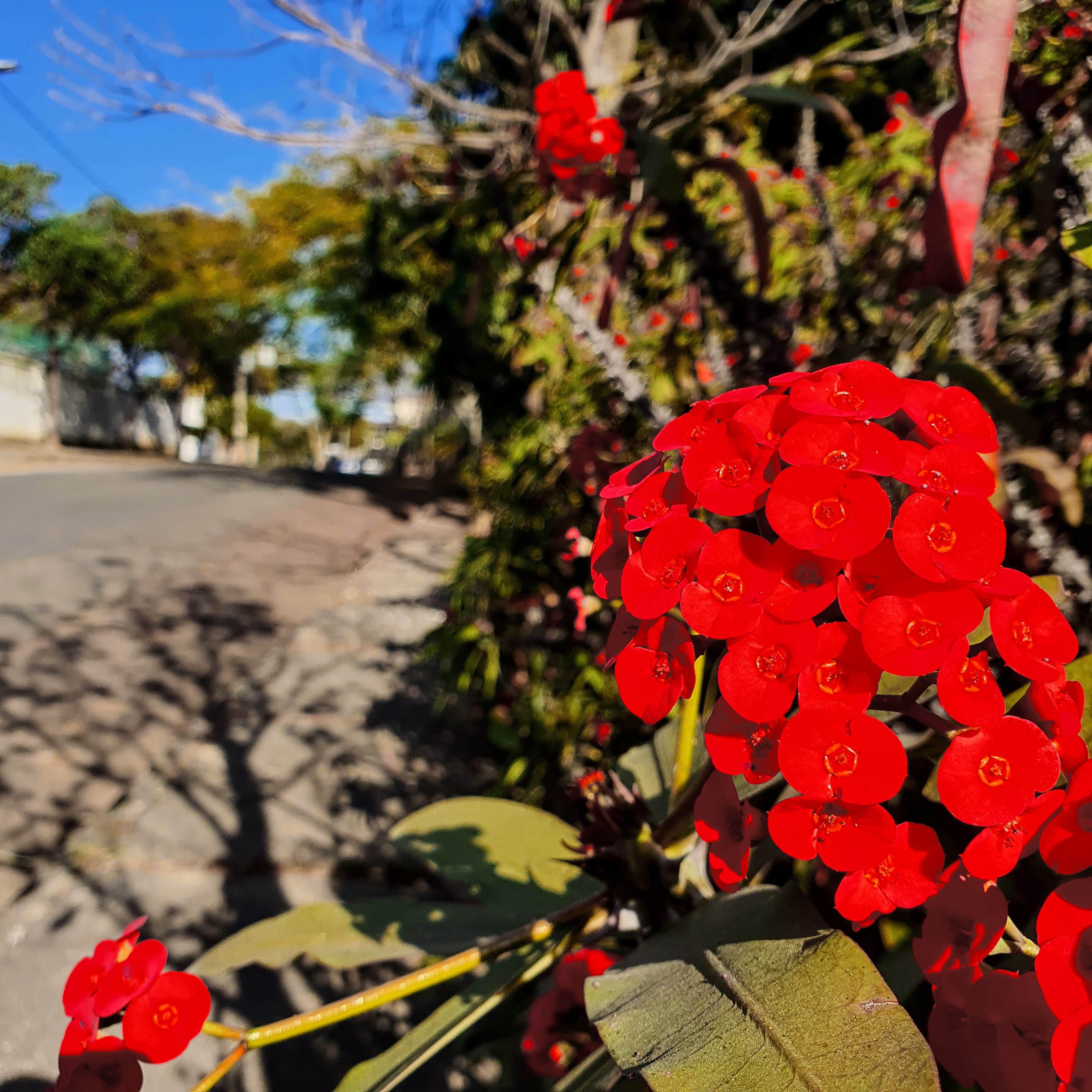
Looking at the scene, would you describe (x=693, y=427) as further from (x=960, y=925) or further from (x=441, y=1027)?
(x=441, y=1027)

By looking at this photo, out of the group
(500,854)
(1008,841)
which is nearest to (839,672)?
(1008,841)

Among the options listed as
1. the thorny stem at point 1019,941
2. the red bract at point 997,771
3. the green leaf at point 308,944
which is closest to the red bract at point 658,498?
the red bract at point 997,771

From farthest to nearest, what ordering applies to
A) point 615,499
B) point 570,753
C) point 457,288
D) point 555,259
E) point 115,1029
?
point 457,288
point 570,753
point 555,259
point 115,1029
point 615,499

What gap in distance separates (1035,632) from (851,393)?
0.62 ft

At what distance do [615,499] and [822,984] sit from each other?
37cm

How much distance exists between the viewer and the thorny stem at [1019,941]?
1.49 ft

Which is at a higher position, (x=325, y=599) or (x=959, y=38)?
(x=959, y=38)

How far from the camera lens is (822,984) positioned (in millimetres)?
474

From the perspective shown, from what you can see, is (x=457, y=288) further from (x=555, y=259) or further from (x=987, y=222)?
(x=987, y=222)

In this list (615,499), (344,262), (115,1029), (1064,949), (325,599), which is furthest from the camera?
(344,262)

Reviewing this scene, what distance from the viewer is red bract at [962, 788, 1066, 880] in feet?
1.35

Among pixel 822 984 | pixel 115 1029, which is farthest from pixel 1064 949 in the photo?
pixel 115 1029

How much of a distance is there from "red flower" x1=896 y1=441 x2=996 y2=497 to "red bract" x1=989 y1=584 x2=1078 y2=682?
0.24ft

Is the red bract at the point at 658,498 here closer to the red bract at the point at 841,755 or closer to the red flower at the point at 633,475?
the red flower at the point at 633,475
